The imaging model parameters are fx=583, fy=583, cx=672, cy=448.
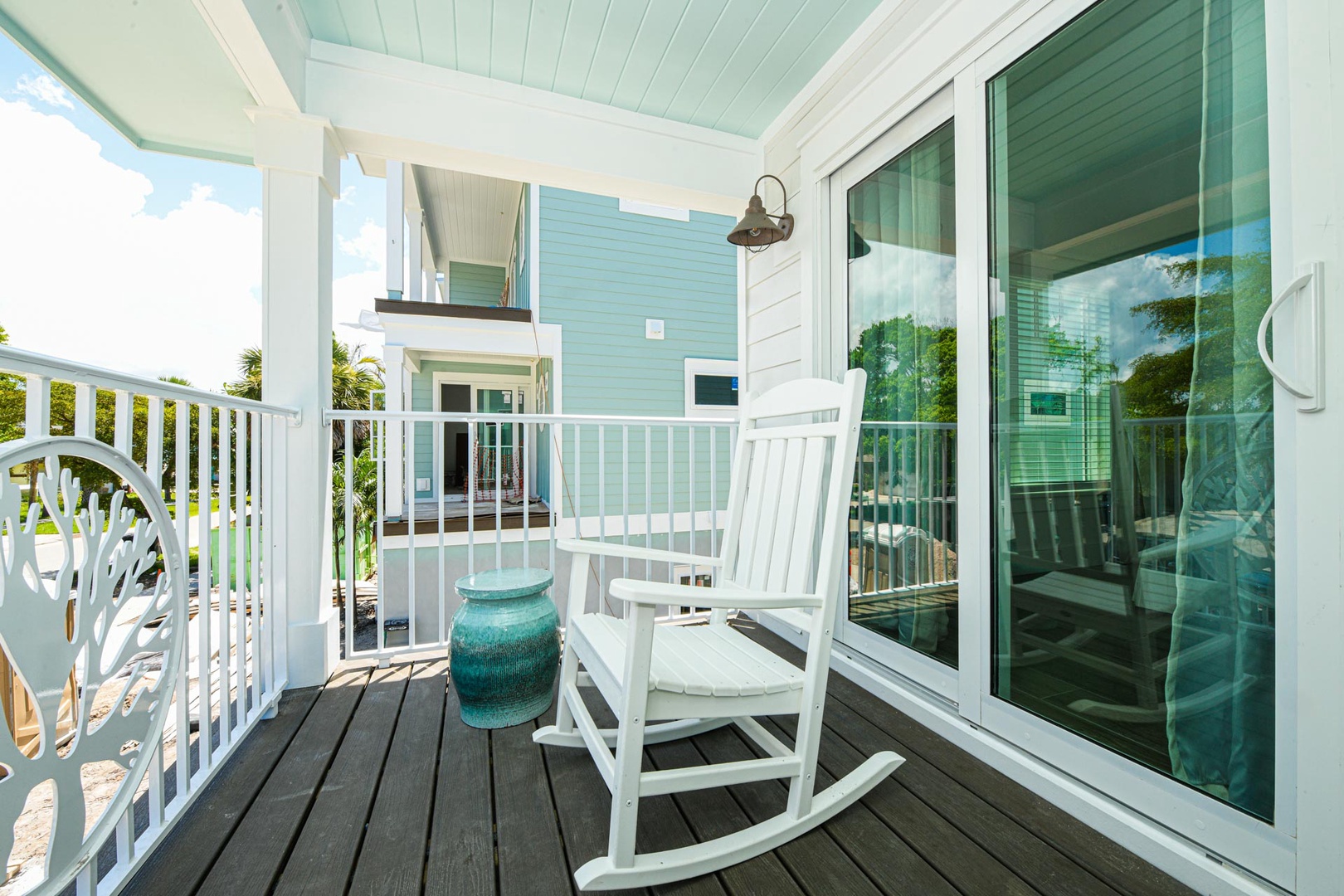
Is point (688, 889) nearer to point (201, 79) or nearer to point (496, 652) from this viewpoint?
point (496, 652)

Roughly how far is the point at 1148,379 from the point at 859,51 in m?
1.70

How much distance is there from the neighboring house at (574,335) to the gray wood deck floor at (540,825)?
364 cm

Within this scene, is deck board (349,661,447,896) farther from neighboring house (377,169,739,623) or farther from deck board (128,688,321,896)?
neighboring house (377,169,739,623)

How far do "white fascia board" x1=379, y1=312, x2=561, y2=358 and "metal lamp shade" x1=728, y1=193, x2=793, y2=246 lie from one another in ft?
11.7

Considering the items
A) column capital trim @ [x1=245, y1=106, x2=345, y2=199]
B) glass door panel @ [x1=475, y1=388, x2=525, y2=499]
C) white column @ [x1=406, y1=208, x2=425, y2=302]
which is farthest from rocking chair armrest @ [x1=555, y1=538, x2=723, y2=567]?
glass door panel @ [x1=475, y1=388, x2=525, y2=499]

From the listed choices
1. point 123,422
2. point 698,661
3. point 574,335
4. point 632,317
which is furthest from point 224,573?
point 632,317

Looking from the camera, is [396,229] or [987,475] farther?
[396,229]

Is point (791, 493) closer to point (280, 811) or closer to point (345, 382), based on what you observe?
point (280, 811)

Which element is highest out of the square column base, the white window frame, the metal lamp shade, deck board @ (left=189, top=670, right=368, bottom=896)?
the metal lamp shade

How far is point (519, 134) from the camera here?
2607mm

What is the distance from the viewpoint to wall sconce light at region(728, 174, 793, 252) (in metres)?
2.58

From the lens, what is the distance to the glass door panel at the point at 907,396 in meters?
1.87

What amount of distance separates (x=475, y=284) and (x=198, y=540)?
338 inches

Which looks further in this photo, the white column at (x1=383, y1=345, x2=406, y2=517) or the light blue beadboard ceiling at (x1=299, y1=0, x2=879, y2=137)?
the white column at (x1=383, y1=345, x2=406, y2=517)
